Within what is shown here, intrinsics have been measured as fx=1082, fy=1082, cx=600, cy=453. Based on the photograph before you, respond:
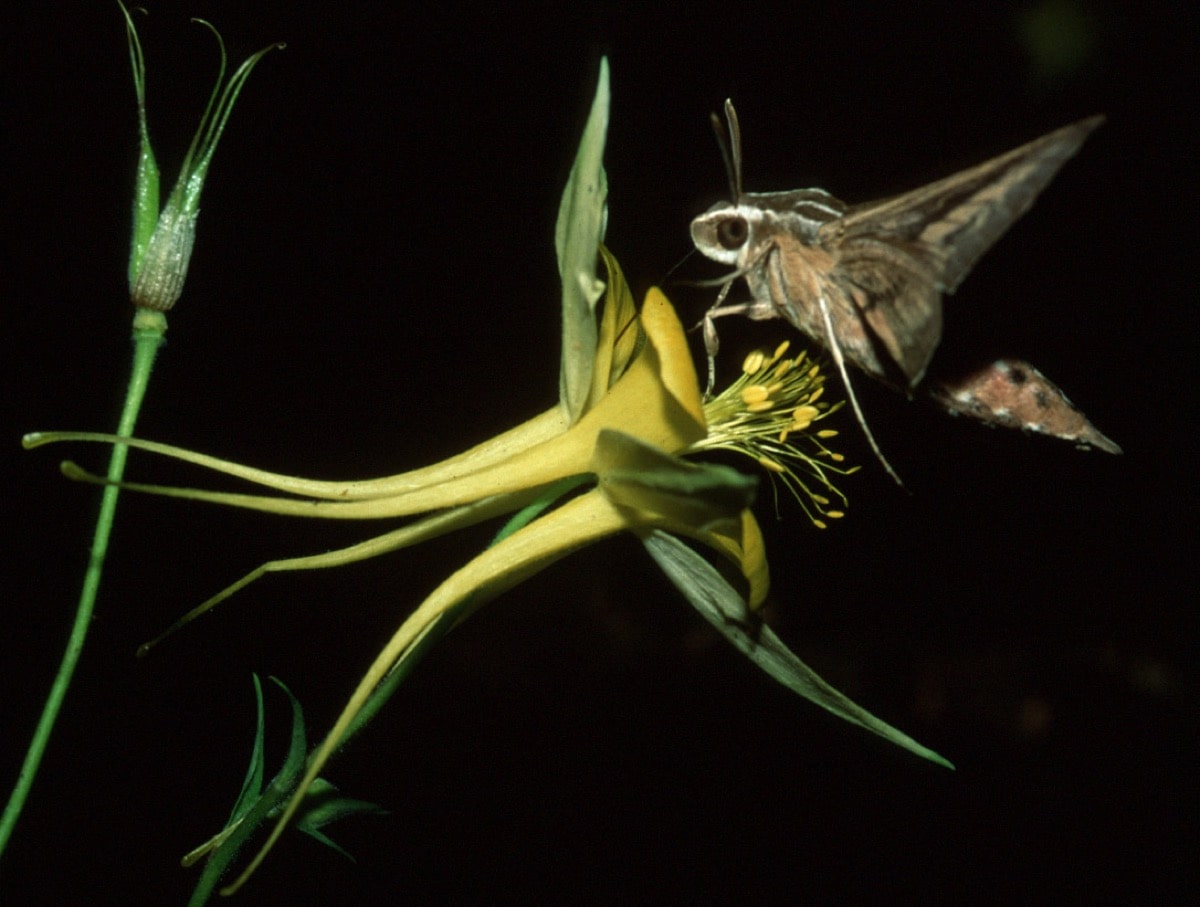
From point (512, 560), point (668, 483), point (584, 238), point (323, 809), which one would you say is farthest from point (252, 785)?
point (584, 238)

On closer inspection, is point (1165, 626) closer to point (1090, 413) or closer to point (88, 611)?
point (1090, 413)

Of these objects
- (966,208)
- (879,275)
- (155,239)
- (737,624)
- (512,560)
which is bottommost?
(737,624)

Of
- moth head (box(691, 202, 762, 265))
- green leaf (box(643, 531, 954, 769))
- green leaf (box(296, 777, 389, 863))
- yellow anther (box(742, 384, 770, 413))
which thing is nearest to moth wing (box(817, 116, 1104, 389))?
moth head (box(691, 202, 762, 265))

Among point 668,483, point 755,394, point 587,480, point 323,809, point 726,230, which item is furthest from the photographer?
point 755,394

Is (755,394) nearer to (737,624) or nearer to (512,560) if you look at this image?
(737,624)

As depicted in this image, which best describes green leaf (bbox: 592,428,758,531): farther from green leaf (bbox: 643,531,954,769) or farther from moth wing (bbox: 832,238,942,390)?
moth wing (bbox: 832,238,942,390)
